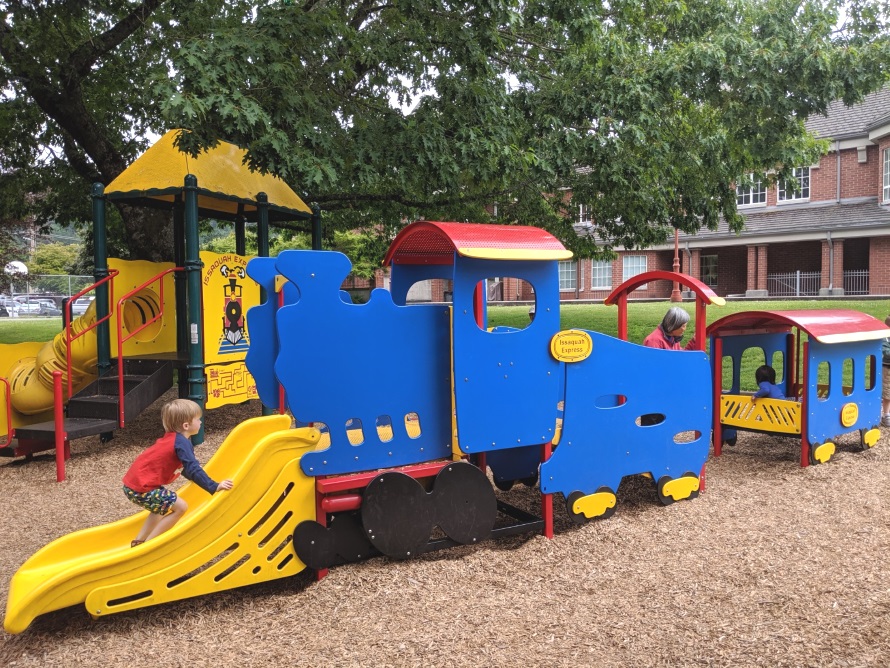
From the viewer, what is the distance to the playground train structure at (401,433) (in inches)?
135

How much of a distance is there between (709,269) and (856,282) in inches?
235

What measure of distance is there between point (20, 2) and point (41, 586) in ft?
29.3

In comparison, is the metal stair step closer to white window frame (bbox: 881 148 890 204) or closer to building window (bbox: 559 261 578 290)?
white window frame (bbox: 881 148 890 204)

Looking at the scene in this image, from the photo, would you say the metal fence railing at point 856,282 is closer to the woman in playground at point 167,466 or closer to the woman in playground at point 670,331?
the woman in playground at point 670,331

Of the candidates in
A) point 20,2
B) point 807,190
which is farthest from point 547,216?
point 807,190

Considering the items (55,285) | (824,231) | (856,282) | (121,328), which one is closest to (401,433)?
(121,328)

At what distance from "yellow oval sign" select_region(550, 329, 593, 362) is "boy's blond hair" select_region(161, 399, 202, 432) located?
217cm

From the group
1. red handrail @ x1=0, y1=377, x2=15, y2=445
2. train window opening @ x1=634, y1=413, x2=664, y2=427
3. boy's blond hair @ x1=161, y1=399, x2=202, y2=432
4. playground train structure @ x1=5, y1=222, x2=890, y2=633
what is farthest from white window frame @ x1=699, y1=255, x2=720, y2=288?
boy's blond hair @ x1=161, y1=399, x2=202, y2=432

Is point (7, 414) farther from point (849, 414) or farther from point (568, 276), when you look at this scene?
point (568, 276)

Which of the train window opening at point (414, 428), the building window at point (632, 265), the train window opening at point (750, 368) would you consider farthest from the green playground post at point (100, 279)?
the building window at point (632, 265)

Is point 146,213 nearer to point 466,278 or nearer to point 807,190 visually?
point 466,278

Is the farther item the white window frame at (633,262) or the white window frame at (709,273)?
the white window frame at (633,262)

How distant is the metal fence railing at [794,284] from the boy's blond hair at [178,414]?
26564 millimetres

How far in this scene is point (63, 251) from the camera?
1891 inches
